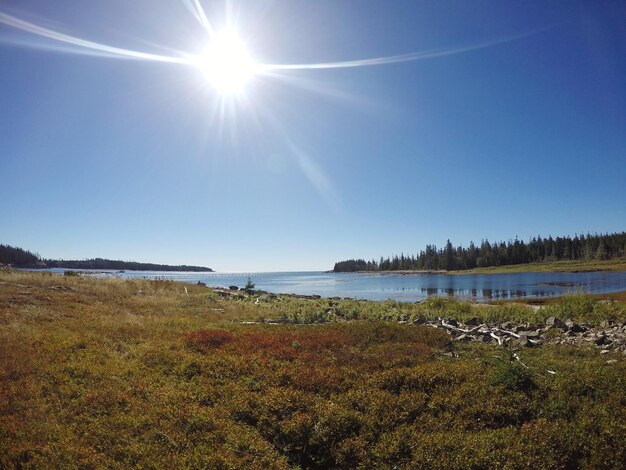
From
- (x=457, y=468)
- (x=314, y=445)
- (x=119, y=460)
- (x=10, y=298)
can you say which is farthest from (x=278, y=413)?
(x=10, y=298)

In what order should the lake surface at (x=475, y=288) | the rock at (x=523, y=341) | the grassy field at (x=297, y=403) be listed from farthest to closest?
1. the lake surface at (x=475, y=288)
2. the rock at (x=523, y=341)
3. the grassy field at (x=297, y=403)

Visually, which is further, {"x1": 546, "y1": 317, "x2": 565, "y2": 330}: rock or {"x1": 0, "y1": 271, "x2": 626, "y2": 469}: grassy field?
{"x1": 546, "y1": 317, "x2": 565, "y2": 330}: rock

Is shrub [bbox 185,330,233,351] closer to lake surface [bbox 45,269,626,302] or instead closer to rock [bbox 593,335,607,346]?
rock [bbox 593,335,607,346]

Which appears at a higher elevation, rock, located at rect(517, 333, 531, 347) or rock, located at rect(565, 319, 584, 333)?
rock, located at rect(565, 319, 584, 333)

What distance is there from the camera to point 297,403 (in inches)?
341

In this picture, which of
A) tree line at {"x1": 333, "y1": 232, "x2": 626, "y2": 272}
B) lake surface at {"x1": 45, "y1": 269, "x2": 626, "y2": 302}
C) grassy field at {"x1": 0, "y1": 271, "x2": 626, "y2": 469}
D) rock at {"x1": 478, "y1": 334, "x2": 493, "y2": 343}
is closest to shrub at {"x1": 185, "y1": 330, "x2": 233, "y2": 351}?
grassy field at {"x1": 0, "y1": 271, "x2": 626, "y2": 469}

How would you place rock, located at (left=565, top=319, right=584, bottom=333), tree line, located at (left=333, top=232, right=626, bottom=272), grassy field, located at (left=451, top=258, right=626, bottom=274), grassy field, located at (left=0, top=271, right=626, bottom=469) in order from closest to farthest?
grassy field, located at (left=0, top=271, right=626, bottom=469)
rock, located at (left=565, top=319, right=584, bottom=333)
grassy field, located at (left=451, top=258, right=626, bottom=274)
tree line, located at (left=333, top=232, right=626, bottom=272)

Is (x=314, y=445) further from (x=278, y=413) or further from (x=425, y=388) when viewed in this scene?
(x=425, y=388)

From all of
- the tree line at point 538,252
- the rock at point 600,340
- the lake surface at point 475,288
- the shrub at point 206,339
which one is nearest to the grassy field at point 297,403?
the shrub at point 206,339

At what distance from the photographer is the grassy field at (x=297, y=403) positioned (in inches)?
256

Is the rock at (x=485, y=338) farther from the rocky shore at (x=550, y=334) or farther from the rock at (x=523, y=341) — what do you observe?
the rock at (x=523, y=341)

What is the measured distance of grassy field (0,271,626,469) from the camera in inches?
256

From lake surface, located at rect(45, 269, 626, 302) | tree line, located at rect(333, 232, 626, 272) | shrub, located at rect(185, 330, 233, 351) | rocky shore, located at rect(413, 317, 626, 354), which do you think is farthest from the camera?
tree line, located at rect(333, 232, 626, 272)

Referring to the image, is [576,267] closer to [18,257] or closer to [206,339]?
[206,339]
